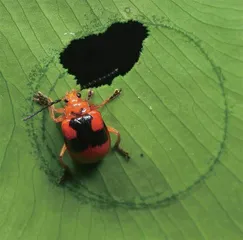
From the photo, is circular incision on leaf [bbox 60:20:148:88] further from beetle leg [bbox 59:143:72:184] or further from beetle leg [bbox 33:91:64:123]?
beetle leg [bbox 59:143:72:184]

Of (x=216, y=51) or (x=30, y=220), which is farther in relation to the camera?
(x=216, y=51)

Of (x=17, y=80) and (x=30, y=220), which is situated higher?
(x=17, y=80)

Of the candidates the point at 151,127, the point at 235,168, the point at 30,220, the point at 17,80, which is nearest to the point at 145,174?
the point at 151,127

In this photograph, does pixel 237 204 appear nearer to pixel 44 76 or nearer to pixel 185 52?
pixel 185 52

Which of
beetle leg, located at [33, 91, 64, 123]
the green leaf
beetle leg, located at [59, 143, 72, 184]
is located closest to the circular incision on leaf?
the green leaf

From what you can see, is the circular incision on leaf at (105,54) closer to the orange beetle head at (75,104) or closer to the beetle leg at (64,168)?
the orange beetle head at (75,104)

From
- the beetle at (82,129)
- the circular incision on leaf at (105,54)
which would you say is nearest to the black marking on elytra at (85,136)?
the beetle at (82,129)
